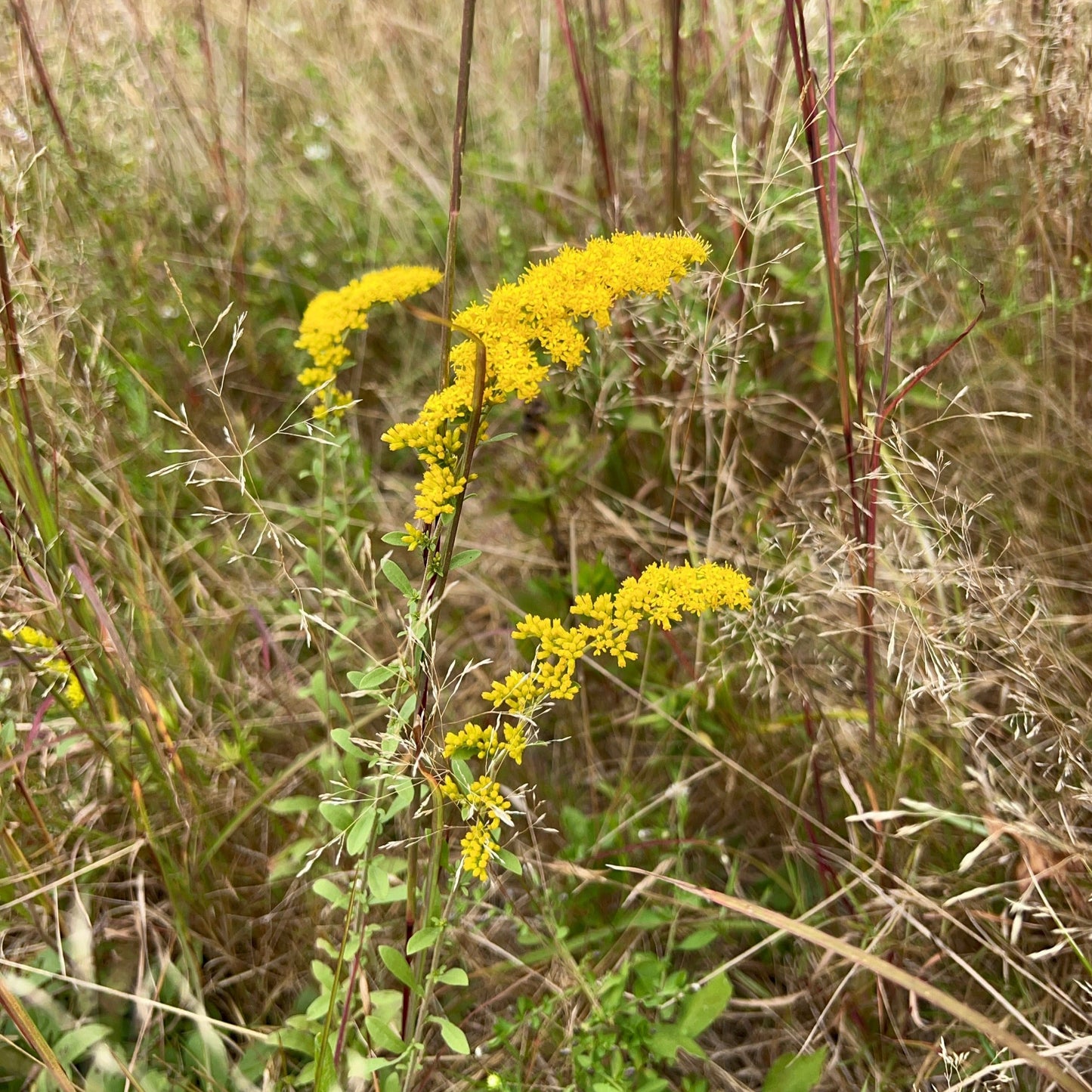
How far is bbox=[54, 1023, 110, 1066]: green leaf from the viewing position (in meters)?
1.24

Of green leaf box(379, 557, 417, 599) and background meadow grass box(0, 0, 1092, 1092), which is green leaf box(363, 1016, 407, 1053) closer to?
background meadow grass box(0, 0, 1092, 1092)

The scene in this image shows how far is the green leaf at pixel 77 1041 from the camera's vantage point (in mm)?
1238

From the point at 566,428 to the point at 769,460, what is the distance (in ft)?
1.56

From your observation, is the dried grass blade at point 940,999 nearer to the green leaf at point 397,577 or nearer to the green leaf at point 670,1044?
the green leaf at point 670,1044

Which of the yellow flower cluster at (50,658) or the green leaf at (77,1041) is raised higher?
the yellow flower cluster at (50,658)

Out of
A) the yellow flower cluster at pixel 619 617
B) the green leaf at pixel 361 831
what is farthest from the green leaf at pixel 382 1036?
the yellow flower cluster at pixel 619 617

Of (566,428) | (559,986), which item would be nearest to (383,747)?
(559,986)

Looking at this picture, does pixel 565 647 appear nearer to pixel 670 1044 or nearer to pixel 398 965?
pixel 398 965

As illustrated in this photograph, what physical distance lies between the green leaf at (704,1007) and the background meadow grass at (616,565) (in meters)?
0.05

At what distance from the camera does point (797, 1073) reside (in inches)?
49.6

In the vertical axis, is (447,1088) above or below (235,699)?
below

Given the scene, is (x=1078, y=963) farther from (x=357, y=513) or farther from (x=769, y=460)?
(x=357, y=513)

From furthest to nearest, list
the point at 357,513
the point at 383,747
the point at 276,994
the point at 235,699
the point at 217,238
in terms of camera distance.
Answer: the point at 217,238, the point at 357,513, the point at 235,699, the point at 276,994, the point at 383,747

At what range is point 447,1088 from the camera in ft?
4.28
